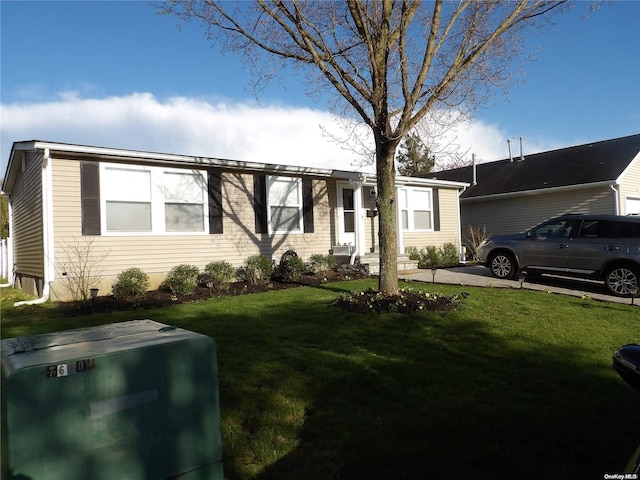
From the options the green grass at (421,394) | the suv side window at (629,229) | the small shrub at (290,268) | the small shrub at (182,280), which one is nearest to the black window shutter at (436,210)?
the small shrub at (290,268)

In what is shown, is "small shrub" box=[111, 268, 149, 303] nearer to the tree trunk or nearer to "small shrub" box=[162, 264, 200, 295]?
"small shrub" box=[162, 264, 200, 295]

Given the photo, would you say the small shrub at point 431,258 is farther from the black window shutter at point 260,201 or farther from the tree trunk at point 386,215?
the tree trunk at point 386,215

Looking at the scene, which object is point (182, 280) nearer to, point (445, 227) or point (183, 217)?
point (183, 217)

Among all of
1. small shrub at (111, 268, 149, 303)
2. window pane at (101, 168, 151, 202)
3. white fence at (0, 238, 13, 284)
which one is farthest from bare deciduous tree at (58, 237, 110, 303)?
white fence at (0, 238, 13, 284)

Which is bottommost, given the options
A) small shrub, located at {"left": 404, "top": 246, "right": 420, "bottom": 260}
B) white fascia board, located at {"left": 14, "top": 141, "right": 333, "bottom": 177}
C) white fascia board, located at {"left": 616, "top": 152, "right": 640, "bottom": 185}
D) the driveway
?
the driveway

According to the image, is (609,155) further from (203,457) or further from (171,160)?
(203,457)

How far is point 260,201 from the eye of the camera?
1292 centimetres

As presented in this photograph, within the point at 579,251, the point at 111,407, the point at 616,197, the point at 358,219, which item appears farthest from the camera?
the point at 616,197

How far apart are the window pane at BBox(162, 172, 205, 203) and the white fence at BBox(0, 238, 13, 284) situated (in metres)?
8.58

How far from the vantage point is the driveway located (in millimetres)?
9734

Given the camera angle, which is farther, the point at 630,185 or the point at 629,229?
the point at 630,185

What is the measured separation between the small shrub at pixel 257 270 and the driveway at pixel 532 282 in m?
3.49

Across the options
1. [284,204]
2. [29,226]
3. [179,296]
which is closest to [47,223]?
[29,226]

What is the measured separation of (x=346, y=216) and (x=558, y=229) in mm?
6346
